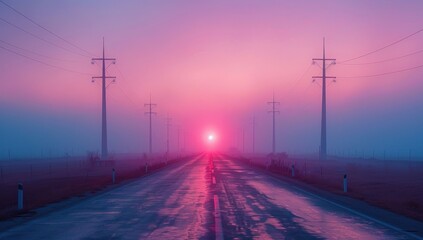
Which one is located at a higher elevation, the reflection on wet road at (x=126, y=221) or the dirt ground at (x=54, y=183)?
the reflection on wet road at (x=126, y=221)

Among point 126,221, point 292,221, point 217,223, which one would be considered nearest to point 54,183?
point 126,221

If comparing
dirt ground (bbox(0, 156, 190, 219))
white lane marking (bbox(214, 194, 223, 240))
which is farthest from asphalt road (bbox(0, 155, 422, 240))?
dirt ground (bbox(0, 156, 190, 219))

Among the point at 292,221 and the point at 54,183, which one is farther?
the point at 54,183

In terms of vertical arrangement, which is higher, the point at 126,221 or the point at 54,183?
the point at 126,221

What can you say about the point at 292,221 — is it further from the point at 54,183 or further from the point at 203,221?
the point at 54,183

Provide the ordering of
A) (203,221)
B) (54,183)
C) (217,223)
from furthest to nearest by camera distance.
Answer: (54,183)
(203,221)
(217,223)

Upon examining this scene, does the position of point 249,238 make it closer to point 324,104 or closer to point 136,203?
point 136,203

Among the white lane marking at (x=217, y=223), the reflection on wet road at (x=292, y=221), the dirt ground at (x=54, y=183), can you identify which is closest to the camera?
the white lane marking at (x=217, y=223)

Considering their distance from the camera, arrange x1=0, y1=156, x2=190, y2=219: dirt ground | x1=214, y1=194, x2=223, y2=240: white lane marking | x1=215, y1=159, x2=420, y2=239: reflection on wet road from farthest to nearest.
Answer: x1=0, y1=156, x2=190, y2=219: dirt ground < x1=215, y1=159, x2=420, y2=239: reflection on wet road < x1=214, y1=194, x2=223, y2=240: white lane marking

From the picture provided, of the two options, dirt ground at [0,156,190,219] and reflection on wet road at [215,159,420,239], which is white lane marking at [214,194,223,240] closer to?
reflection on wet road at [215,159,420,239]

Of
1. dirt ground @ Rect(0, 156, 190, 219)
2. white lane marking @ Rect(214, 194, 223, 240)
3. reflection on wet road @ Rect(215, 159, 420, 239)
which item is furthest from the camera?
dirt ground @ Rect(0, 156, 190, 219)

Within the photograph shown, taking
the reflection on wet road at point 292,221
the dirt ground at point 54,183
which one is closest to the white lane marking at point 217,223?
the reflection on wet road at point 292,221

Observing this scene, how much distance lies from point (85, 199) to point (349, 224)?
12.9 meters

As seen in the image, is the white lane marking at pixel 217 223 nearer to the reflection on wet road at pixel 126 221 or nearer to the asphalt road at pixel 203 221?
the asphalt road at pixel 203 221
